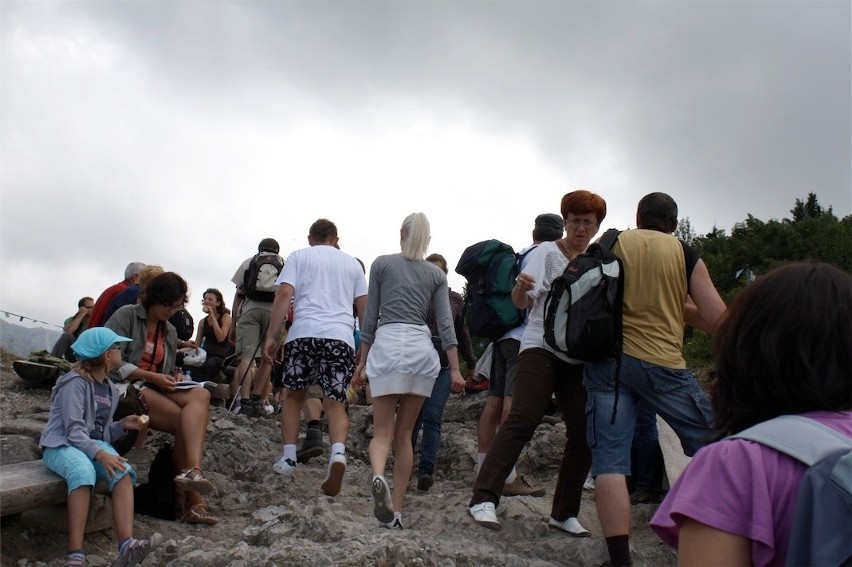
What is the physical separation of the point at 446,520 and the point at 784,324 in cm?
399

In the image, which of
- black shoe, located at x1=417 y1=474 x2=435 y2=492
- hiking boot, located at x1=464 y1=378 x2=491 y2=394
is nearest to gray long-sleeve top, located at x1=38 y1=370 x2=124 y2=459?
black shoe, located at x1=417 y1=474 x2=435 y2=492

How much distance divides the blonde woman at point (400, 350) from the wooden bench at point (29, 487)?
172 cm

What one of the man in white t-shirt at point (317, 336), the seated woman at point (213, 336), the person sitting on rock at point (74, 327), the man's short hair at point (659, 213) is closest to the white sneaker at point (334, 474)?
the man in white t-shirt at point (317, 336)

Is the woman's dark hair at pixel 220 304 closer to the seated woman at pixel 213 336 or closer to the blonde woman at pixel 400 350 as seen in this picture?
the seated woman at pixel 213 336

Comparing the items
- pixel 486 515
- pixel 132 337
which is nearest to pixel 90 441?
pixel 132 337

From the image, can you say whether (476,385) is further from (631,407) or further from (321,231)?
(631,407)

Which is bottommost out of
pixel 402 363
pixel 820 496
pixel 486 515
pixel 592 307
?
pixel 486 515

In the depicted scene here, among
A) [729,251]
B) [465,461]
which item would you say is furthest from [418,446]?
[729,251]

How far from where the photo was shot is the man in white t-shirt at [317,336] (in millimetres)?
6254

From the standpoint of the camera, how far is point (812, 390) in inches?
62.5

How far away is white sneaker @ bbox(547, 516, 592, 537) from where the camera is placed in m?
5.00

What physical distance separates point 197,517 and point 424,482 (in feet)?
6.17

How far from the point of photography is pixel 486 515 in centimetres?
498

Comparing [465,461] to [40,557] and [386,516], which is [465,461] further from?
[40,557]
